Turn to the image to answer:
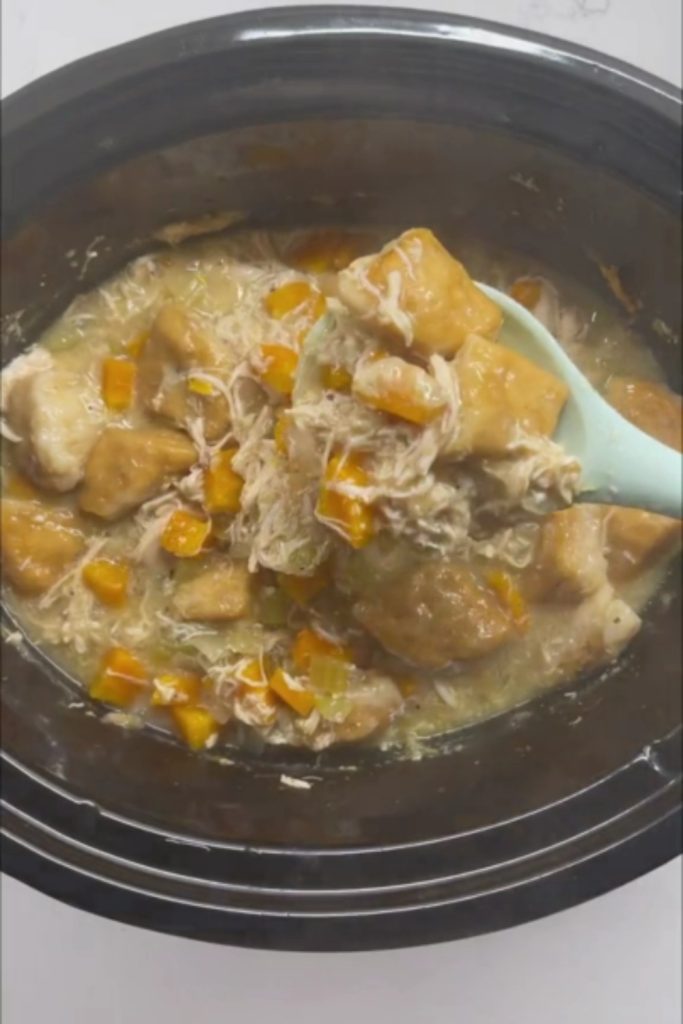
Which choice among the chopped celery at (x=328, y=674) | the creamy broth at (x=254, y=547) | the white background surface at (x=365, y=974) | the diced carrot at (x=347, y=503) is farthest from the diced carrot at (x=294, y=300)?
the white background surface at (x=365, y=974)

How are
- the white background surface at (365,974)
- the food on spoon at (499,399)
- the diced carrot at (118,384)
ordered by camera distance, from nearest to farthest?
the food on spoon at (499,399) < the white background surface at (365,974) < the diced carrot at (118,384)

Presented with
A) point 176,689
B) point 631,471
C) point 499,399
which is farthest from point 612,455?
point 176,689

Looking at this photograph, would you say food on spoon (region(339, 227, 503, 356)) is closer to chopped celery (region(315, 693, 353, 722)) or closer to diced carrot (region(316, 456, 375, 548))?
diced carrot (region(316, 456, 375, 548))

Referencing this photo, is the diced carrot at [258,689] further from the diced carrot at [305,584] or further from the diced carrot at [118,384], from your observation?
the diced carrot at [118,384]

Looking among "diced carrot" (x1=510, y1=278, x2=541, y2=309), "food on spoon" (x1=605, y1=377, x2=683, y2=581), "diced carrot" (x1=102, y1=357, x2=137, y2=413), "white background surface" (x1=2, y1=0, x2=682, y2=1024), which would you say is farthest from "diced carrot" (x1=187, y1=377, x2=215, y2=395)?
"white background surface" (x1=2, y1=0, x2=682, y2=1024)

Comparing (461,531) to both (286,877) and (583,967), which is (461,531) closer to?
(286,877)

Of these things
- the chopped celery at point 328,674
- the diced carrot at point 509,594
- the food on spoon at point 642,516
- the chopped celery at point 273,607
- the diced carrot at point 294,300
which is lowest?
the chopped celery at point 328,674

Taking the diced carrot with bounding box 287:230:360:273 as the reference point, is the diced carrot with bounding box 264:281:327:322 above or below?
below
